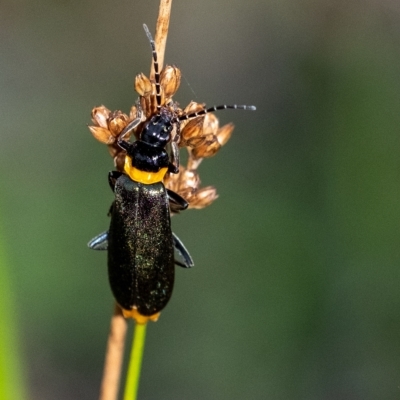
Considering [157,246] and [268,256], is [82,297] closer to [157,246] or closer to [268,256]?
[268,256]

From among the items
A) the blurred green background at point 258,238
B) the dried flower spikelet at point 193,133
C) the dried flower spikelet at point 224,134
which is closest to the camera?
the dried flower spikelet at point 193,133

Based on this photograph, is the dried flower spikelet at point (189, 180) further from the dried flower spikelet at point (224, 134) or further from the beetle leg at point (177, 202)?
the dried flower spikelet at point (224, 134)

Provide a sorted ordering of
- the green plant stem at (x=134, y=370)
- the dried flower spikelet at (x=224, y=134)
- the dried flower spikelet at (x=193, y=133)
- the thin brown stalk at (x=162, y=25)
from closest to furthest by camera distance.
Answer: the thin brown stalk at (x=162, y=25) → the green plant stem at (x=134, y=370) → the dried flower spikelet at (x=193, y=133) → the dried flower spikelet at (x=224, y=134)

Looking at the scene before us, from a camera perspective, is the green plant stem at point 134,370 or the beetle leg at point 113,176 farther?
the beetle leg at point 113,176

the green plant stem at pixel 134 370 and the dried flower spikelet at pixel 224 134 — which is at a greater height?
the dried flower spikelet at pixel 224 134

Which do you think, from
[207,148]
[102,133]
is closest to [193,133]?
[207,148]

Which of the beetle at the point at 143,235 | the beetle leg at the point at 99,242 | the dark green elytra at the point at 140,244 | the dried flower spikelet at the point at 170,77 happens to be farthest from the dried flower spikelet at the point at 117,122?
the beetle leg at the point at 99,242

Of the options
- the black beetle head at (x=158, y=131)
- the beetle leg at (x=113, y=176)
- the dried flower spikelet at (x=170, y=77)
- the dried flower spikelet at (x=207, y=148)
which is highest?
the black beetle head at (x=158, y=131)

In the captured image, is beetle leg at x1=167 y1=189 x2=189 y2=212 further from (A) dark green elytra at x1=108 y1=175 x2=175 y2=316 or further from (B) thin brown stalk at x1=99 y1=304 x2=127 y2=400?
(B) thin brown stalk at x1=99 y1=304 x2=127 y2=400
